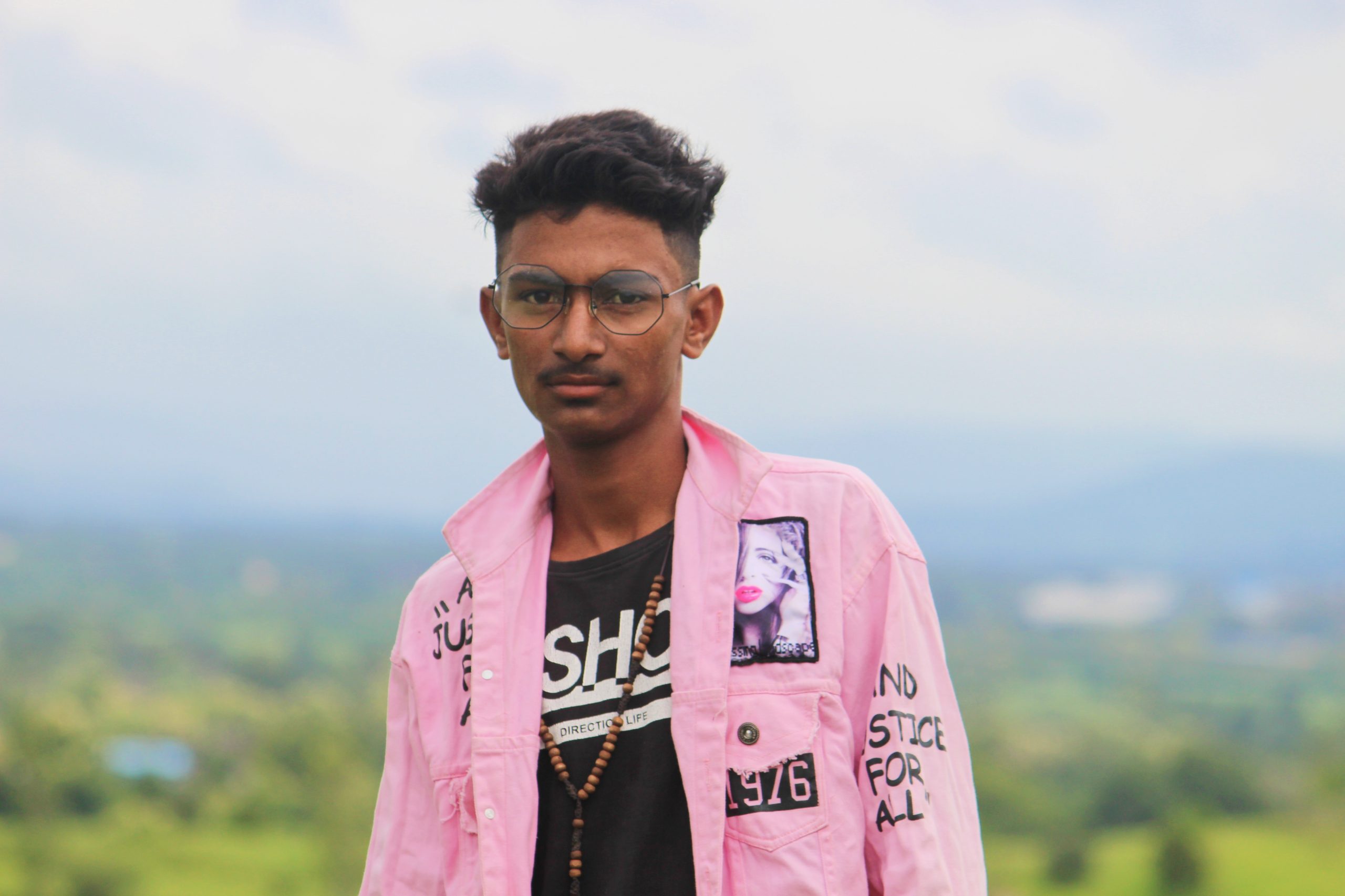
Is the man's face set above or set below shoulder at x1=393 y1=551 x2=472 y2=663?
above

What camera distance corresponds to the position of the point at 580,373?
2.60m

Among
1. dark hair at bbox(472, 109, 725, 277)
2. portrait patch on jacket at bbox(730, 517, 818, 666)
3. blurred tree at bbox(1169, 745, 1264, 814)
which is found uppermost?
blurred tree at bbox(1169, 745, 1264, 814)

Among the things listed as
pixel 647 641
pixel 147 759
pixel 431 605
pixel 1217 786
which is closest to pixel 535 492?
pixel 431 605

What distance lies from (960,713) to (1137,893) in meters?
30.6

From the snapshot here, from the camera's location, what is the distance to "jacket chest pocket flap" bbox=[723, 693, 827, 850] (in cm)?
240

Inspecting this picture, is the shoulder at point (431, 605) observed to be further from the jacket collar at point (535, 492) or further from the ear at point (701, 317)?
the ear at point (701, 317)

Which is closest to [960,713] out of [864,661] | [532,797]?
[864,661]

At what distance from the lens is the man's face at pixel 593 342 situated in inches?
102

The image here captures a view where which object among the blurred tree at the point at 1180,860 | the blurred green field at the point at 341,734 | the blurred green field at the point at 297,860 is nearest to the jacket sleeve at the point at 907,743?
the blurred green field at the point at 341,734

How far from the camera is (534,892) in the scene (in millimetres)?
2600

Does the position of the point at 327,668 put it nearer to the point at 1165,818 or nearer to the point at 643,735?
the point at 1165,818

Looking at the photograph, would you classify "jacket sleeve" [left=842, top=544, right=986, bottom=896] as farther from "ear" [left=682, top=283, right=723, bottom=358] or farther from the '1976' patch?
"ear" [left=682, top=283, right=723, bottom=358]

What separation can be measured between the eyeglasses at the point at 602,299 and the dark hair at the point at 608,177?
13 cm

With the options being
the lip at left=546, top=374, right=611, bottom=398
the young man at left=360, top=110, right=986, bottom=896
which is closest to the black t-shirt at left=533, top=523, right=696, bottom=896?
the young man at left=360, top=110, right=986, bottom=896
